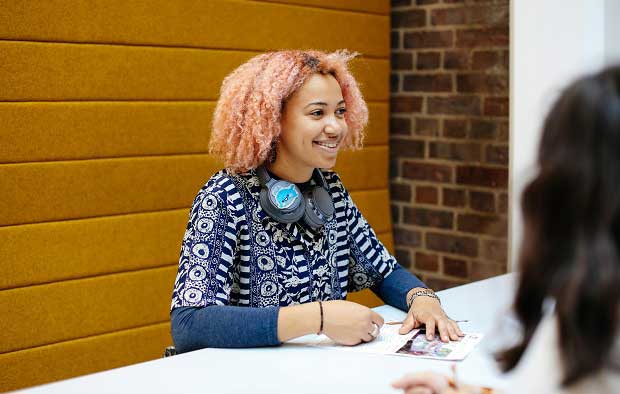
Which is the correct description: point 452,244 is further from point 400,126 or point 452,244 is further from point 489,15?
point 489,15

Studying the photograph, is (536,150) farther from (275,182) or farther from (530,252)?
(275,182)

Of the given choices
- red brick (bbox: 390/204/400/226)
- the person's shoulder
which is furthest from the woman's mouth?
red brick (bbox: 390/204/400/226)

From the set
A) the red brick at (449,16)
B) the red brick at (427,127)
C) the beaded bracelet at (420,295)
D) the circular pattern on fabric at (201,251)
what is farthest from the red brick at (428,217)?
the circular pattern on fabric at (201,251)

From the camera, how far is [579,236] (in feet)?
3.12

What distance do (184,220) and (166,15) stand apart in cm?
81

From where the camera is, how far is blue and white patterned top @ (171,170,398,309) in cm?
194

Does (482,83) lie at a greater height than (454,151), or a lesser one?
greater

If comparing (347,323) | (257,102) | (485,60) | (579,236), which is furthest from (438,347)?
(485,60)

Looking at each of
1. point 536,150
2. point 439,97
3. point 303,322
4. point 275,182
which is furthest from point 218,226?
point 439,97

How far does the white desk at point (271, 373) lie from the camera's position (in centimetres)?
158

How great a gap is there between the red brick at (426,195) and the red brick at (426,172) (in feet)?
0.15

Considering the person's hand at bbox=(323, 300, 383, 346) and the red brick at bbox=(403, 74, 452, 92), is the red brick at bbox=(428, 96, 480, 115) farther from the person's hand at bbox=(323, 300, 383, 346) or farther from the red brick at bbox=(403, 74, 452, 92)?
the person's hand at bbox=(323, 300, 383, 346)

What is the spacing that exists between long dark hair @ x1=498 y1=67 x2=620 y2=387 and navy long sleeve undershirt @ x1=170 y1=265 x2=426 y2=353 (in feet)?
3.09

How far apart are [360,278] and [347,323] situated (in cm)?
50
